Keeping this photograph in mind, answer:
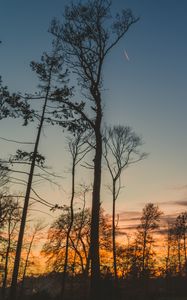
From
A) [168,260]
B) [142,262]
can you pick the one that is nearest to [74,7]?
[142,262]

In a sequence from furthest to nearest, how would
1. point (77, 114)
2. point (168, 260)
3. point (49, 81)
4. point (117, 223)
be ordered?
point (168, 260), point (117, 223), point (49, 81), point (77, 114)

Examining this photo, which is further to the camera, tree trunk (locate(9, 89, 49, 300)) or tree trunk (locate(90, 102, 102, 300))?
tree trunk (locate(9, 89, 49, 300))

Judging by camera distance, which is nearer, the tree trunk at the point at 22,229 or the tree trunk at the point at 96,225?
the tree trunk at the point at 96,225

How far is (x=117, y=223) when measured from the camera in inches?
1055

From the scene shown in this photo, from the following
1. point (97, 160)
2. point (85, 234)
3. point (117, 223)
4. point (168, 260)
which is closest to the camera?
point (97, 160)

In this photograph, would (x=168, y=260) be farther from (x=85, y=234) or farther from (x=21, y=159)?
(x=21, y=159)

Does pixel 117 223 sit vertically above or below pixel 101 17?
below

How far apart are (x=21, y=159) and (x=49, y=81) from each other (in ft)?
16.1

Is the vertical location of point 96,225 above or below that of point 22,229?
below

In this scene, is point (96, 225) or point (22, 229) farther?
point (22, 229)

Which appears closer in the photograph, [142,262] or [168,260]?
[142,262]

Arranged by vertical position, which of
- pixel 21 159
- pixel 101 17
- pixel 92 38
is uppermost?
pixel 101 17

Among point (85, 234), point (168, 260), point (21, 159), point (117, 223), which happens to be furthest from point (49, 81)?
point (168, 260)

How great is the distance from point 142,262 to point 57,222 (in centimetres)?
1822
